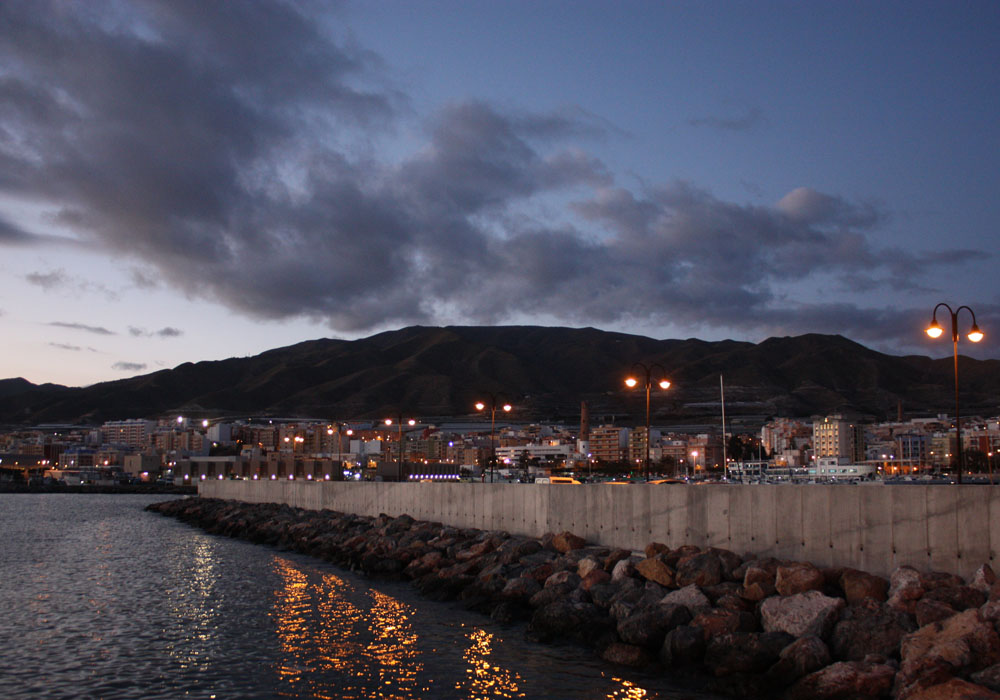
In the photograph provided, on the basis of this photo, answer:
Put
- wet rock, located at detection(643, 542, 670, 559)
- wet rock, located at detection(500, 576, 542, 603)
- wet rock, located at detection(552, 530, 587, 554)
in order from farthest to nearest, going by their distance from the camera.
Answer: wet rock, located at detection(552, 530, 587, 554) < wet rock, located at detection(500, 576, 542, 603) < wet rock, located at detection(643, 542, 670, 559)

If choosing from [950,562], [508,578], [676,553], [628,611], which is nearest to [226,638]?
[508,578]

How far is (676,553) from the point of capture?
21078mm

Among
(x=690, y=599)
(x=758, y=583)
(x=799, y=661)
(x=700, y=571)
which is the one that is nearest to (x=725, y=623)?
(x=690, y=599)

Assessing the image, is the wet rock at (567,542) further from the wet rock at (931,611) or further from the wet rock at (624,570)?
the wet rock at (931,611)

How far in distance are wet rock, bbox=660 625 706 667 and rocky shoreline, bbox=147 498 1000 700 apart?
0.03m

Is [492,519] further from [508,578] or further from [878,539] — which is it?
[878,539]

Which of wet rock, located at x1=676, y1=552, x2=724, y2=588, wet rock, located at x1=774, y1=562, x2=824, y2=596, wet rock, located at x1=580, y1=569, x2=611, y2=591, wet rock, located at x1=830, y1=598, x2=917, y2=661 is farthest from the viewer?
wet rock, located at x1=580, y1=569, x2=611, y2=591

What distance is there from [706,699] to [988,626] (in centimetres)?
448

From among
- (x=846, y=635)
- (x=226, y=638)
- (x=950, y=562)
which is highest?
(x=950, y=562)

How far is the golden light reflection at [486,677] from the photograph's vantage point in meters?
15.6

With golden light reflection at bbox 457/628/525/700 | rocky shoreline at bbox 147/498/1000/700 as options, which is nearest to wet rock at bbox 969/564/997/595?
rocky shoreline at bbox 147/498/1000/700

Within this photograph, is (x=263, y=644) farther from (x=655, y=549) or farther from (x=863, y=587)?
(x=863, y=587)

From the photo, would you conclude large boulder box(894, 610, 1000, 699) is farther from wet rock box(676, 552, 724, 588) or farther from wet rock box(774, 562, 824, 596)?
wet rock box(676, 552, 724, 588)

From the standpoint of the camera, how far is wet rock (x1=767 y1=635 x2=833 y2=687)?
14547 millimetres
